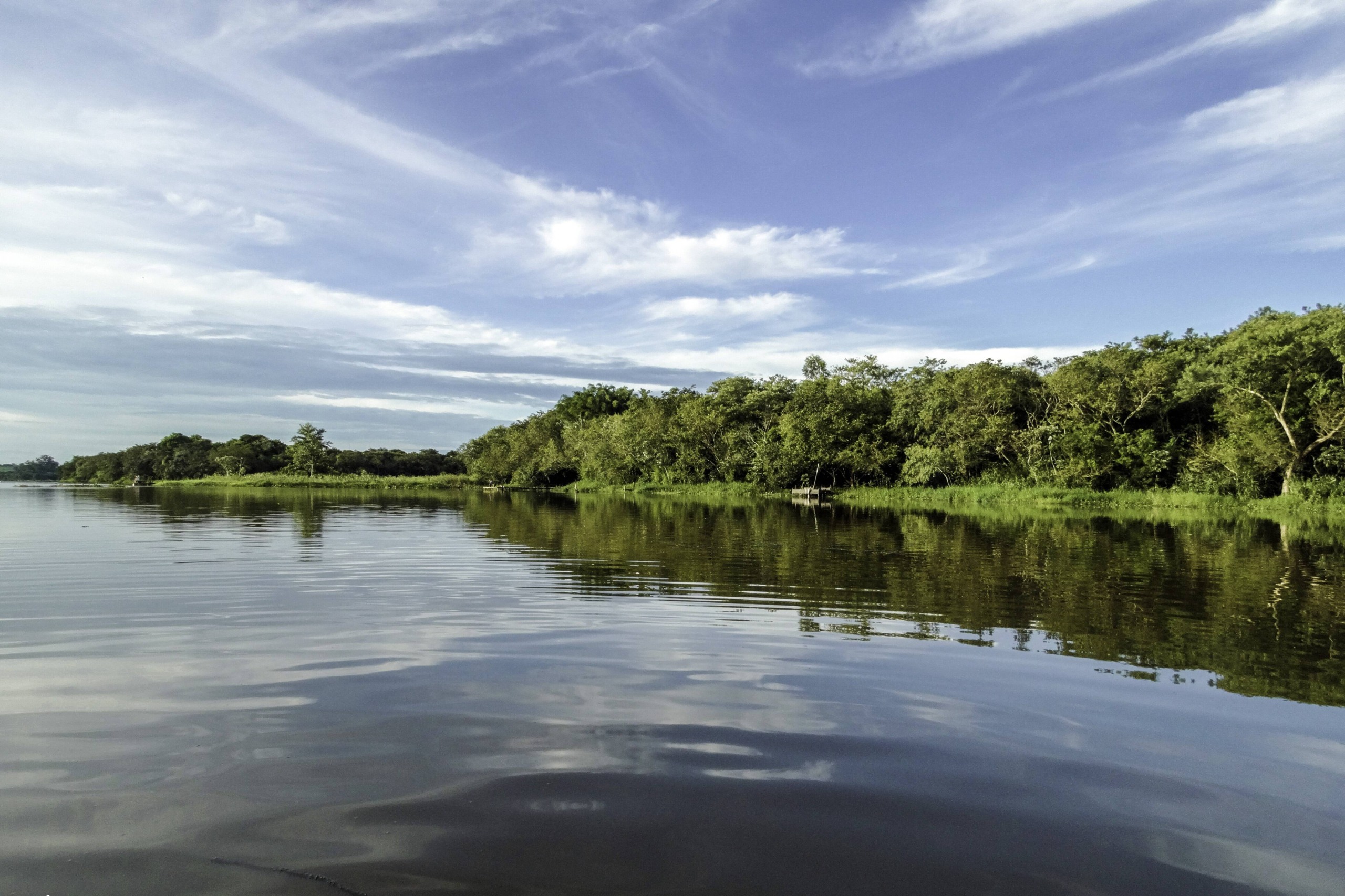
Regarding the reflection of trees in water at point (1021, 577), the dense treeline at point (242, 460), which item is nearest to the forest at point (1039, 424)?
the reflection of trees in water at point (1021, 577)

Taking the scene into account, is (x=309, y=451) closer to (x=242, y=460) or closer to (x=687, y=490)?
(x=242, y=460)

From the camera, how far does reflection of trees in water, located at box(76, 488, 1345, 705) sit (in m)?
8.98

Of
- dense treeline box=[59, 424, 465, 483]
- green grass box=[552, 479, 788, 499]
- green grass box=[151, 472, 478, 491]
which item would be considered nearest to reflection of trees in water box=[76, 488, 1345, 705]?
green grass box=[552, 479, 788, 499]

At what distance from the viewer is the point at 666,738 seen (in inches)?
209

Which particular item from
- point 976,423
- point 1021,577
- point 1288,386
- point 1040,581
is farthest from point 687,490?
point 1040,581

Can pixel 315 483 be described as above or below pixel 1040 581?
above

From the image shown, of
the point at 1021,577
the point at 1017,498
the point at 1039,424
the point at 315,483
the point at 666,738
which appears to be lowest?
the point at 1021,577

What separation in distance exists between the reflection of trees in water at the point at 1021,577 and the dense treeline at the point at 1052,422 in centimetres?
1232

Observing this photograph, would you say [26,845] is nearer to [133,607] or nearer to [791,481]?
[133,607]

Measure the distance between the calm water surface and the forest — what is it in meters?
34.2

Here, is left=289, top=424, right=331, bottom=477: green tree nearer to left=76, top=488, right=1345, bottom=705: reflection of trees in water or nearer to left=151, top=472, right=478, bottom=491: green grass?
left=151, top=472, right=478, bottom=491: green grass

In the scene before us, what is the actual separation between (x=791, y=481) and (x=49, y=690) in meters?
59.6

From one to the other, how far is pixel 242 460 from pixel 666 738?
130 meters

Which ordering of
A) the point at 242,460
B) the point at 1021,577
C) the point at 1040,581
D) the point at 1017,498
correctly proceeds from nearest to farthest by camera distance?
the point at 1040,581, the point at 1021,577, the point at 1017,498, the point at 242,460
